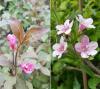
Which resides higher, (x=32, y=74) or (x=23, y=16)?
(x=23, y=16)

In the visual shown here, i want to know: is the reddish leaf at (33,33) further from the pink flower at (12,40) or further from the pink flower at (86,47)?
the pink flower at (86,47)

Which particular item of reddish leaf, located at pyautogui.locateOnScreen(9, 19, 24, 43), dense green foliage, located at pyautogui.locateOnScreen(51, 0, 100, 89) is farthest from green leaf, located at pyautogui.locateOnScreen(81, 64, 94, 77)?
reddish leaf, located at pyautogui.locateOnScreen(9, 19, 24, 43)

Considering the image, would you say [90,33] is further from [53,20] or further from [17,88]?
[17,88]

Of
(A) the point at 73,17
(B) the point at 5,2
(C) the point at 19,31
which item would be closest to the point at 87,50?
(A) the point at 73,17

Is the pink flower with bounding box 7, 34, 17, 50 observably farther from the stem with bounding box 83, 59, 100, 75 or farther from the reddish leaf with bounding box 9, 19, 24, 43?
the stem with bounding box 83, 59, 100, 75

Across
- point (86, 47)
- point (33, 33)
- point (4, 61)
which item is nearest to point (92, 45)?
point (86, 47)

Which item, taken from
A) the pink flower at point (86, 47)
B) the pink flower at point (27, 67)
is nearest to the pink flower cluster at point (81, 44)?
the pink flower at point (86, 47)

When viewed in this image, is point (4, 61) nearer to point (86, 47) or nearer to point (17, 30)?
point (17, 30)

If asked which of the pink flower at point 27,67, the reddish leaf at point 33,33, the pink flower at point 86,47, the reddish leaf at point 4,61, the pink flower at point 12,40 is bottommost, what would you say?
the pink flower at point 27,67
